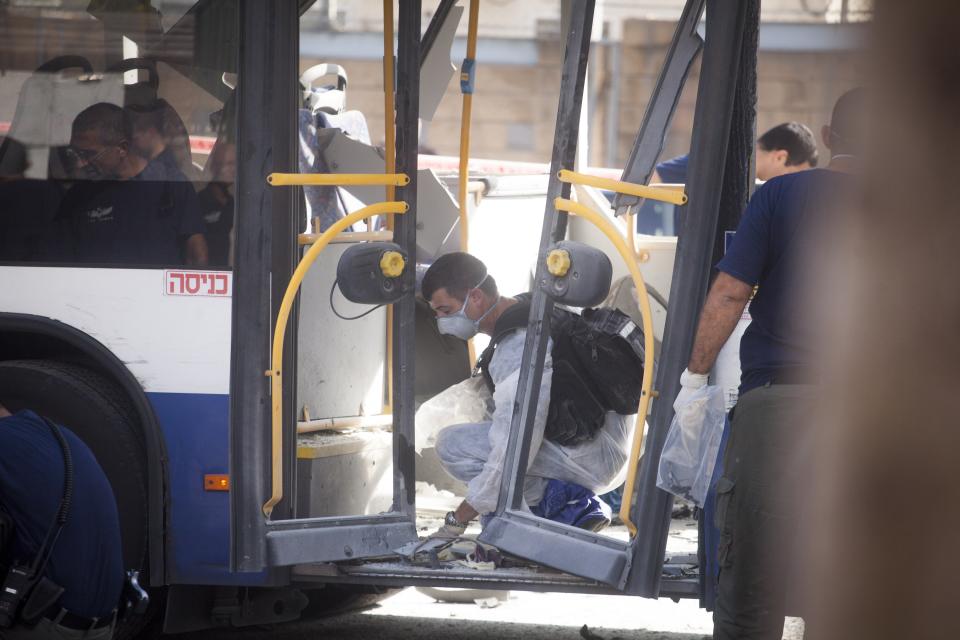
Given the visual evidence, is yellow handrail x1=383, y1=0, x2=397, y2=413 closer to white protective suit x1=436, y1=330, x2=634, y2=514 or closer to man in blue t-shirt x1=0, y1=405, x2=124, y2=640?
white protective suit x1=436, y1=330, x2=634, y2=514

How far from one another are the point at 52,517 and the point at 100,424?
36 centimetres

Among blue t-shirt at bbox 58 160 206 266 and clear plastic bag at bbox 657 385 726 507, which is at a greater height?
blue t-shirt at bbox 58 160 206 266

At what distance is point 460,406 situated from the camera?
482 cm

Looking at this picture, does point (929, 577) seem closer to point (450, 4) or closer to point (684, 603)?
point (450, 4)

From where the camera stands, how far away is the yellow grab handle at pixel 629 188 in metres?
3.56

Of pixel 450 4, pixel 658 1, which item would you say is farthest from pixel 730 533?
pixel 658 1

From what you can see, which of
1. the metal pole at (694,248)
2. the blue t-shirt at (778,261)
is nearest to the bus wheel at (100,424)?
the metal pole at (694,248)

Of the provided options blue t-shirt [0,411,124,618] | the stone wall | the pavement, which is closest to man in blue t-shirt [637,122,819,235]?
the pavement

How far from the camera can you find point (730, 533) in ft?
11.1

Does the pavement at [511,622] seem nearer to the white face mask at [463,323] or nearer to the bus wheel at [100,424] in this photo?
the bus wheel at [100,424]

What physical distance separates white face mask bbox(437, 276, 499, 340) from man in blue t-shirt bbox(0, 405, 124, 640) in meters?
1.40

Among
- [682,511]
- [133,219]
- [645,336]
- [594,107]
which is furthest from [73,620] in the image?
[594,107]

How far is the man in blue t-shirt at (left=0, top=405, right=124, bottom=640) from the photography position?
3785 mm

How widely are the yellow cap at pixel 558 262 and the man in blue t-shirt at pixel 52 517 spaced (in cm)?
153
